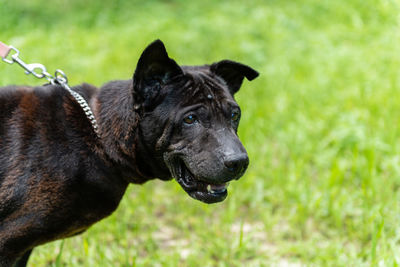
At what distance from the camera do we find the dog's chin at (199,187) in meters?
2.51

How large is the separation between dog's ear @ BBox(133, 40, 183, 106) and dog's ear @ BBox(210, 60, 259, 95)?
0.35 m

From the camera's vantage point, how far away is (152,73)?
2525 millimetres

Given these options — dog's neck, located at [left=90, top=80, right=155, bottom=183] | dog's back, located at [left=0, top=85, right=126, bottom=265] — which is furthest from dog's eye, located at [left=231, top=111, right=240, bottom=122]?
dog's back, located at [left=0, top=85, right=126, bottom=265]

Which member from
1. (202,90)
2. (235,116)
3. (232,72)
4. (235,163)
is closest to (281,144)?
(232,72)

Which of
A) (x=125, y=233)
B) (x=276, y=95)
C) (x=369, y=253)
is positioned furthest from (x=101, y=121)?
(x=276, y=95)

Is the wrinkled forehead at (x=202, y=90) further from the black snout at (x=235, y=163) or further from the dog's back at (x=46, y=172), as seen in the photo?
the dog's back at (x=46, y=172)

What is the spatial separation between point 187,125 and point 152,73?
1.23 feet

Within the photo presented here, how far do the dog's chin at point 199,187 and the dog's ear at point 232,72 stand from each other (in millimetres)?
720

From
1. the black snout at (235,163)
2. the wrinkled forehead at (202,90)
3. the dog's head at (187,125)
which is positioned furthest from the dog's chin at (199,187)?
the wrinkled forehead at (202,90)

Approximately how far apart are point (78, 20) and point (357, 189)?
8.34m

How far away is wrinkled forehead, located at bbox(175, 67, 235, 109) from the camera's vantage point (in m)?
2.54

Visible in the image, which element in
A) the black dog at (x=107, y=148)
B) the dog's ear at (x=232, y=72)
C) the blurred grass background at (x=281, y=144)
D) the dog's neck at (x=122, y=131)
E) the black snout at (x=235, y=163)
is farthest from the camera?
the blurred grass background at (x=281, y=144)

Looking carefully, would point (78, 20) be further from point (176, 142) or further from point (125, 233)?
point (176, 142)

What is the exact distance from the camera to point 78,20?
10.4m
